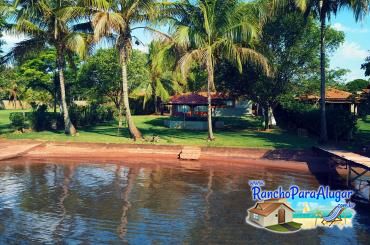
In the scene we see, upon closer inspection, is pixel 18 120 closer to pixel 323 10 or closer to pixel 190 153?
pixel 190 153

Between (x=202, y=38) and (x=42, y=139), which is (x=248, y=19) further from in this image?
(x=42, y=139)

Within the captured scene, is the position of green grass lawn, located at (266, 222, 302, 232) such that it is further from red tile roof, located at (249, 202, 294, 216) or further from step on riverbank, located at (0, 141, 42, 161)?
step on riverbank, located at (0, 141, 42, 161)

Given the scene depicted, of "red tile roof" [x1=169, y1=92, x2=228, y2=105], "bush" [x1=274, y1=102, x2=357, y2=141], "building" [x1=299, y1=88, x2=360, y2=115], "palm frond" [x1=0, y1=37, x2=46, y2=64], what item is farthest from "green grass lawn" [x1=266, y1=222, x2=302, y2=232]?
"building" [x1=299, y1=88, x2=360, y2=115]

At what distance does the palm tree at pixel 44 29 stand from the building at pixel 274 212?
66.8ft

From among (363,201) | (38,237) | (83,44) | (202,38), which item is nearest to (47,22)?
(83,44)

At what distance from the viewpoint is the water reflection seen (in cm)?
1213

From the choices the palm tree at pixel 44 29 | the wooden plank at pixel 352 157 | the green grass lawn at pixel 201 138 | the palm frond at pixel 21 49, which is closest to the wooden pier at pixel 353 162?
the wooden plank at pixel 352 157

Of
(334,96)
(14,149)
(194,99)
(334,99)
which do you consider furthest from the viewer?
(334,96)

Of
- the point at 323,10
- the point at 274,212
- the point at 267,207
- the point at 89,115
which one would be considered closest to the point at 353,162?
the point at 267,207

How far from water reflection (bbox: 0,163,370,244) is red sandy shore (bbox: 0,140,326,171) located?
5.46 ft

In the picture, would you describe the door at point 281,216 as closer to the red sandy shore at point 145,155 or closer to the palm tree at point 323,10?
the red sandy shore at point 145,155

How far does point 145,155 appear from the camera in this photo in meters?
27.0

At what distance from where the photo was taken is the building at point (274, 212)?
36.2ft

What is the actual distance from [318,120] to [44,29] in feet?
69.5
